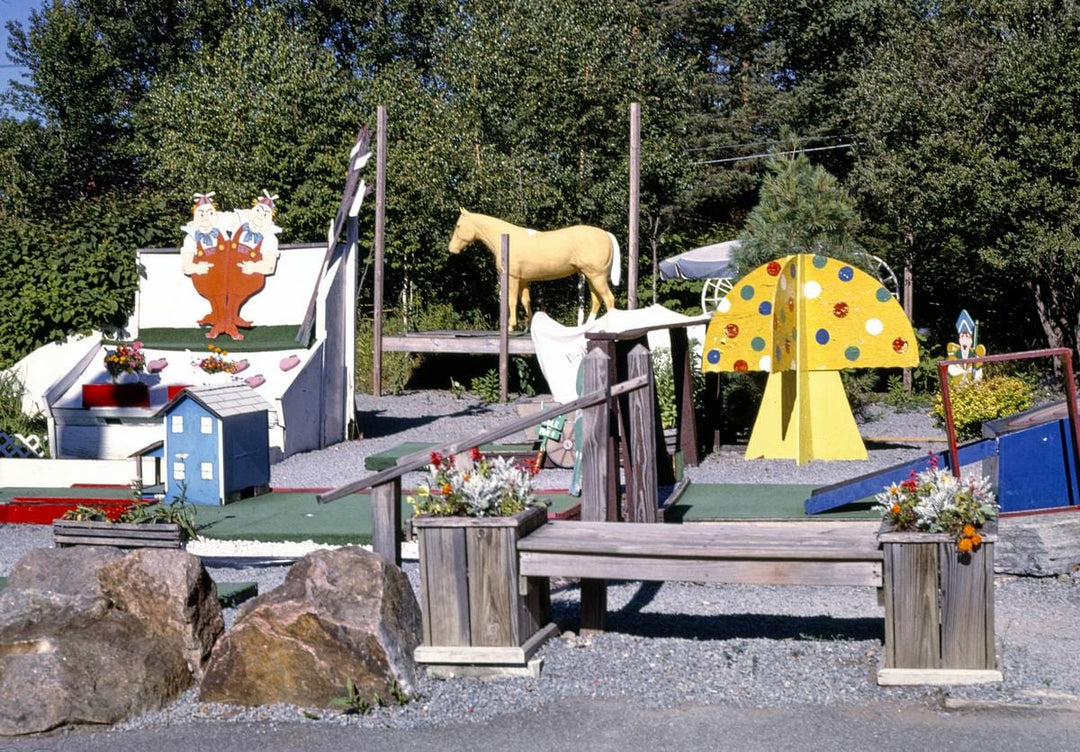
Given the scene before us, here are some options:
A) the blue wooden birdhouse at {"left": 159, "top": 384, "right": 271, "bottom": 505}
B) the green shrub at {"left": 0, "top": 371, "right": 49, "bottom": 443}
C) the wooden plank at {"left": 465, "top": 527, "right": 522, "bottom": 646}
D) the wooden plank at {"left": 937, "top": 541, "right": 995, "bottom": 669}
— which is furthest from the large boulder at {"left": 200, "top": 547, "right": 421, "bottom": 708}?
the green shrub at {"left": 0, "top": 371, "right": 49, "bottom": 443}

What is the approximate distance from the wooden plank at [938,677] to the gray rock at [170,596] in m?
3.16

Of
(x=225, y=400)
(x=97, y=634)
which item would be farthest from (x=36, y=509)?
(x=97, y=634)

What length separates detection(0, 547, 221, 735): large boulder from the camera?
5.72 metres

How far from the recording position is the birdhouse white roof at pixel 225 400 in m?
11.1

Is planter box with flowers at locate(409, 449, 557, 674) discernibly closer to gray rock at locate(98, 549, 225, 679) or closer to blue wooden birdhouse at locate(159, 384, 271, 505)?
gray rock at locate(98, 549, 225, 679)

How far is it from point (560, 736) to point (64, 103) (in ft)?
111

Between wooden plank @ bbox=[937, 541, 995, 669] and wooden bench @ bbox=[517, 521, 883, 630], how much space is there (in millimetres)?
301

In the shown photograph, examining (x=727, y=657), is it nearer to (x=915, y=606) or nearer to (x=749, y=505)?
(x=915, y=606)

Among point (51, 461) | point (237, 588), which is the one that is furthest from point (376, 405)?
point (237, 588)

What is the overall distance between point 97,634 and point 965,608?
12.8ft

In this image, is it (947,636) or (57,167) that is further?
(57,167)

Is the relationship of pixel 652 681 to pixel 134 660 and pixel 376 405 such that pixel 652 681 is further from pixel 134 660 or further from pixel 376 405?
pixel 376 405

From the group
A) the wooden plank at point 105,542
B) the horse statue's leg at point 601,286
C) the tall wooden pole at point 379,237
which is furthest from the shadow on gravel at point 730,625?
the tall wooden pole at point 379,237

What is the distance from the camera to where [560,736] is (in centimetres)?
537
